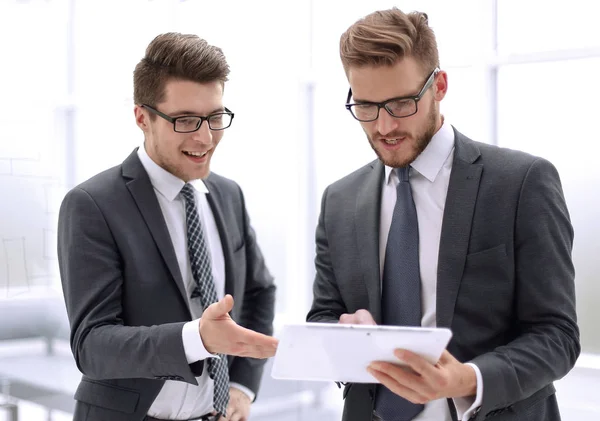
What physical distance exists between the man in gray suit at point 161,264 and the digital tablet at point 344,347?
340 mm

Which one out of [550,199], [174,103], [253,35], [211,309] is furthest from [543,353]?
[253,35]

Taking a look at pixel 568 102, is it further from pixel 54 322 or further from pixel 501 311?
pixel 54 322

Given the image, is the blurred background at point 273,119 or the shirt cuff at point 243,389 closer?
the shirt cuff at point 243,389

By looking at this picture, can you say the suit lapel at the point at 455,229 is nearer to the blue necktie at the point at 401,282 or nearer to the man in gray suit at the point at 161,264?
the blue necktie at the point at 401,282

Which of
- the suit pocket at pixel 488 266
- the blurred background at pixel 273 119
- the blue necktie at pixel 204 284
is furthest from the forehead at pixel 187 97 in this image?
the blurred background at pixel 273 119

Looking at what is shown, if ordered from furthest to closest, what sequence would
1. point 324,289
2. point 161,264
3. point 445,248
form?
point 161,264
point 324,289
point 445,248

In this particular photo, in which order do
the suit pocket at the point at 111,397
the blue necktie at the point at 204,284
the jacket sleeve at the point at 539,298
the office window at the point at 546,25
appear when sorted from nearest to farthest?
the jacket sleeve at the point at 539,298 < the suit pocket at the point at 111,397 < the blue necktie at the point at 204,284 < the office window at the point at 546,25

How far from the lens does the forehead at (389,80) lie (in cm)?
184

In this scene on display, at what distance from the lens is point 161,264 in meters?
2.15

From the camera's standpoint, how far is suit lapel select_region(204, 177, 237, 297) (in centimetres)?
235

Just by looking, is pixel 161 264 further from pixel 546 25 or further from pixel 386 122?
pixel 546 25

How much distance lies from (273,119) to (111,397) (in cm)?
244

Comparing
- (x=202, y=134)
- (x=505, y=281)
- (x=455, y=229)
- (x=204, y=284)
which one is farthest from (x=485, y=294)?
(x=202, y=134)

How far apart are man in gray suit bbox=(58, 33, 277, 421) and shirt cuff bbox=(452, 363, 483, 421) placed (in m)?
0.49
